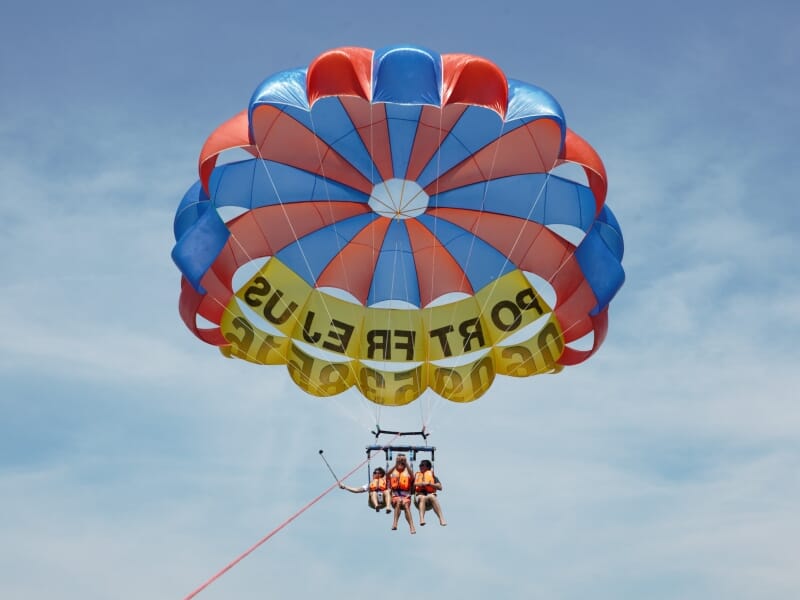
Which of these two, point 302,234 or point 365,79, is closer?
point 365,79

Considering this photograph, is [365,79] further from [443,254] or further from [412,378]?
[412,378]

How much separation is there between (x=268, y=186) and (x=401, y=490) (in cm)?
429

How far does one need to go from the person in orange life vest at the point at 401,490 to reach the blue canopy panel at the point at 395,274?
275 cm

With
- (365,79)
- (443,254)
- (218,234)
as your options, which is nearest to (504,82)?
(365,79)

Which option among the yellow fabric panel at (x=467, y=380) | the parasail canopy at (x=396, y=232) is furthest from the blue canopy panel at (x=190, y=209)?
the yellow fabric panel at (x=467, y=380)

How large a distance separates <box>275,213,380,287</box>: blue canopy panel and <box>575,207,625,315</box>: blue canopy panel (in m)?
2.88

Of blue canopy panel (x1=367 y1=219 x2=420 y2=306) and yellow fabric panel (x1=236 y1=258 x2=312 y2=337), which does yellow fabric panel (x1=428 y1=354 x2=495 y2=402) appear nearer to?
blue canopy panel (x1=367 y1=219 x2=420 y2=306)

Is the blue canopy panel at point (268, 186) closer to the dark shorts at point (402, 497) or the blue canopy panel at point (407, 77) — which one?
the blue canopy panel at point (407, 77)

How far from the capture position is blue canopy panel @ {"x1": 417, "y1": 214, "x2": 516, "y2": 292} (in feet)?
49.8

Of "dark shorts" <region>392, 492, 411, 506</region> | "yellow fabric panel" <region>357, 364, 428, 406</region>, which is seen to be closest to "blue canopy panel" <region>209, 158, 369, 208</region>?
"yellow fabric panel" <region>357, 364, 428, 406</region>

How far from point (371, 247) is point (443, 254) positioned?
996 mm

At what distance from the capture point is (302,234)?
15.2 meters

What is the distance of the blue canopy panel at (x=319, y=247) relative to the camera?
→ 598 inches

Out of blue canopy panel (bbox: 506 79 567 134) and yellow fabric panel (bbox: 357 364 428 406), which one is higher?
blue canopy panel (bbox: 506 79 567 134)
